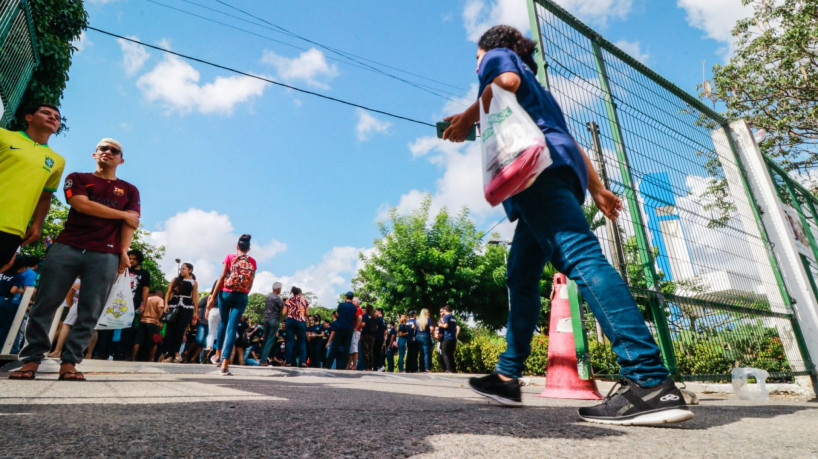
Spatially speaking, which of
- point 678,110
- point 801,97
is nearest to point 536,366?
point 678,110

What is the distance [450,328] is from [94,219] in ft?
31.2

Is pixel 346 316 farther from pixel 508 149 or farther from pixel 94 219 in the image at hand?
pixel 508 149

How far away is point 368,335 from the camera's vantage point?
13.3m

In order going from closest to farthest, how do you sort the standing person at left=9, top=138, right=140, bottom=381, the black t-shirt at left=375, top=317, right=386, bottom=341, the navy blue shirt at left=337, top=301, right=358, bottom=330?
the standing person at left=9, top=138, right=140, bottom=381
the navy blue shirt at left=337, top=301, right=358, bottom=330
the black t-shirt at left=375, top=317, right=386, bottom=341

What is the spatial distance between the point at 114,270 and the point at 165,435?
261 cm

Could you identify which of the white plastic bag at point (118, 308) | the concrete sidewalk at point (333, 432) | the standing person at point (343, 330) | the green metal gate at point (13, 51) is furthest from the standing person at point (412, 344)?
the concrete sidewalk at point (333, 432)

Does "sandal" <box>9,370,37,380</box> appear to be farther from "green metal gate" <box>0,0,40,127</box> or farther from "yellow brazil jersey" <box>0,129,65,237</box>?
"green metal gate" <box>0,0,40,127</box>

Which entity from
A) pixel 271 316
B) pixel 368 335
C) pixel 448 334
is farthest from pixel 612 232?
pixel 368 335

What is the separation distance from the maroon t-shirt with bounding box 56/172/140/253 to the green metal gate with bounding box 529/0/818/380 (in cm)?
360

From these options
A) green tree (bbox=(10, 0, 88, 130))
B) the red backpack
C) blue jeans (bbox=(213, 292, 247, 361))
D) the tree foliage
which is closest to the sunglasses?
the red backpack

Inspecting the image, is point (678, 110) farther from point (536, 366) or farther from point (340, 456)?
point (536, 366)

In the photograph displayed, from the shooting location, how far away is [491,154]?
2.02 m

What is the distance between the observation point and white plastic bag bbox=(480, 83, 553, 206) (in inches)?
72.7

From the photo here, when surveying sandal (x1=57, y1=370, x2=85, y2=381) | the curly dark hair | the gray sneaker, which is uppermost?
the curly dark hair
